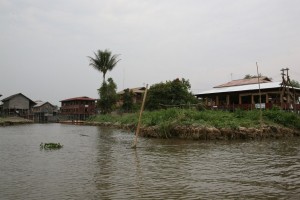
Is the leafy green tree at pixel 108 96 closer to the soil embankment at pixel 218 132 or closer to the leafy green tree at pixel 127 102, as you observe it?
the leafy green tree at pixel 127 102

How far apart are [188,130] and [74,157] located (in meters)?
9.20

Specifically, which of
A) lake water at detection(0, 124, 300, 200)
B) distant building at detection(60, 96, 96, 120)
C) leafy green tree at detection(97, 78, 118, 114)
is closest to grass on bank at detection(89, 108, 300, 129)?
lake water at detection(0, 124, 300, 200)

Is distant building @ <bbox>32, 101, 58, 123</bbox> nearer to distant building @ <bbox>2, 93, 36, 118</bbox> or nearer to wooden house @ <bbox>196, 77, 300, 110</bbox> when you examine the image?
distant building @ <bbox>2, 93, 36, 118</bbox>

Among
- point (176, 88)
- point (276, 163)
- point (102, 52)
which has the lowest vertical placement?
point (276, 163)

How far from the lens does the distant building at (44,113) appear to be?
205 ft

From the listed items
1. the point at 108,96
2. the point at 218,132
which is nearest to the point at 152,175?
the point at 218,132

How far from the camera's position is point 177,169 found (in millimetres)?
10859

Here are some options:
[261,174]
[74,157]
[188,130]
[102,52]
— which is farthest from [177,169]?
[102,52]

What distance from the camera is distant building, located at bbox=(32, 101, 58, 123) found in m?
62.6

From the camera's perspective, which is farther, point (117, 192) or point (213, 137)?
point (213, 137)

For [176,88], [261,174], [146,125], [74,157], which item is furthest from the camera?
[176,88]

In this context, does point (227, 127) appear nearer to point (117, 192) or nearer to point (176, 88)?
point (117, 192)

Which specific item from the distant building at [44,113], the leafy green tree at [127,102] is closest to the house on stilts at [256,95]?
the leafy green tree at [127,102]

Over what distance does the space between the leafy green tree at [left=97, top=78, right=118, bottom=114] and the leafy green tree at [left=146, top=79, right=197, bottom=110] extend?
8.46 m
